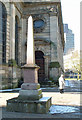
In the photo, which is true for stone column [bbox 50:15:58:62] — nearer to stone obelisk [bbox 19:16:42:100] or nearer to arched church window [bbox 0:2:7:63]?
arched church window [bbox 0:2:7:63]

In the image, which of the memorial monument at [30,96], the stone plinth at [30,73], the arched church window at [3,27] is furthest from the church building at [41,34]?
the stone plinth at [30,73]

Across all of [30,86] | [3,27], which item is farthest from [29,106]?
[3,27]

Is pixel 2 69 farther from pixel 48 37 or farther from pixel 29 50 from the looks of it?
pixel 29 50

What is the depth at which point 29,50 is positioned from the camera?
7859mm

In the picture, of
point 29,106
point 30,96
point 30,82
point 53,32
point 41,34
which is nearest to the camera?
point 29,106

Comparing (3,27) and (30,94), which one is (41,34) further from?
(30,94)

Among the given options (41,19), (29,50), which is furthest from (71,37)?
(29,50)

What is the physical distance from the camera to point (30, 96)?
7.29m

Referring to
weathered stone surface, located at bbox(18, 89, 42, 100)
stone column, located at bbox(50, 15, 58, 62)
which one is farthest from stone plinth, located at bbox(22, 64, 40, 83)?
stone column, located at bbox(50, 15, 58, 62)

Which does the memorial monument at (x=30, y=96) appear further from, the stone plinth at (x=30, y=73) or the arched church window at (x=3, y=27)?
the arched church window at (x=3, y=27)

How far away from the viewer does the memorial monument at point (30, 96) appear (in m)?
6.71

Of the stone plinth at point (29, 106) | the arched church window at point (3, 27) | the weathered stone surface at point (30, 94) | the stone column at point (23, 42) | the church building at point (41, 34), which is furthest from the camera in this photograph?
the stone column at point (23, 42)

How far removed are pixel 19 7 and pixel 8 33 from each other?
207 inches

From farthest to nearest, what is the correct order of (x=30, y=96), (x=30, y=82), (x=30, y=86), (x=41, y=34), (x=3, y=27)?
(x=41, y=34)
(x=3, y=27)
(x=30, y=82)
(x=30, y=86)
(x=30, y=96)
